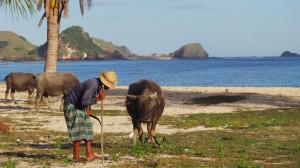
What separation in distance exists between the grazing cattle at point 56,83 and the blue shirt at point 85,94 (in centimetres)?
1484

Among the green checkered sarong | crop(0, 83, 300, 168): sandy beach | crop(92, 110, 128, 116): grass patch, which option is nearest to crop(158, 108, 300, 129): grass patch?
crop(0, 83, 300, 168): sandy beach

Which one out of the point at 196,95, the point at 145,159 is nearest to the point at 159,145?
A: the point at 145,159

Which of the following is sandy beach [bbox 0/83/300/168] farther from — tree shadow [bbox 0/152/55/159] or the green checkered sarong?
the green checkered sarong

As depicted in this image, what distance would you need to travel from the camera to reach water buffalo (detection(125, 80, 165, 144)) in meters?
15.3

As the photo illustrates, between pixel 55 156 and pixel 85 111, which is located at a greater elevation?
pixel 85 111

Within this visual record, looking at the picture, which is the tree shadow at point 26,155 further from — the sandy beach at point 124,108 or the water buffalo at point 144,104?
the water buffalo at point 144,104

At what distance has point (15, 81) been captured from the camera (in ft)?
105

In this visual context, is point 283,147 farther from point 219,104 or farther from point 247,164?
point 219,104

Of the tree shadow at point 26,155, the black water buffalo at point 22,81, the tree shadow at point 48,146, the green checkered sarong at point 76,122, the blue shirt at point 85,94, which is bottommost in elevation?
the tree shadow at point 48,146

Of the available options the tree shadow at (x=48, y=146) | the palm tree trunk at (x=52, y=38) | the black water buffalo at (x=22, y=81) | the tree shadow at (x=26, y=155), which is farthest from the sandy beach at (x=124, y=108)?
the palm tree trunk at (x=52, y=38)

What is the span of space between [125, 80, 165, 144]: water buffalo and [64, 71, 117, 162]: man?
9.35ft

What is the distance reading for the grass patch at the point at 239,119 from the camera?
2222 cm

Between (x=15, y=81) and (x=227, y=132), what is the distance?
1660cm

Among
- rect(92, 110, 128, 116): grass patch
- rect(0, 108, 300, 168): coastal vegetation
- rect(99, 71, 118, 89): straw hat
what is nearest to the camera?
rect(99, 71, 118, 89): straw hat
